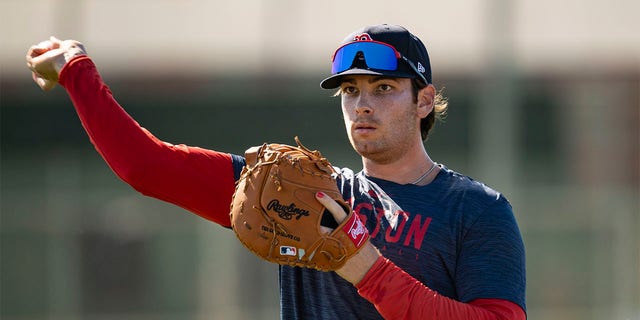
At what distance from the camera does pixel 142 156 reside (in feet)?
10.8

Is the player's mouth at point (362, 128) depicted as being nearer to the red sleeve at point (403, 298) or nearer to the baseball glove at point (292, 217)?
the baseball glove at point (292, 217)

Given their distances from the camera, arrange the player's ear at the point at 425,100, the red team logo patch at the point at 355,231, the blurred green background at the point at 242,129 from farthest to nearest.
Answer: the blurred green background at the point at 242,129, the player's ear at the point at 425,100, the red team logo patch at the point at 355,231

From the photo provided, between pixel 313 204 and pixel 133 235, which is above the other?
pixel 313 204

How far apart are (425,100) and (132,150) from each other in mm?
1040

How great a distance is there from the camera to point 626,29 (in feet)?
45.0

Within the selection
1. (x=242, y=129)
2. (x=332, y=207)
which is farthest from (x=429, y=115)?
(x=242, y=129)

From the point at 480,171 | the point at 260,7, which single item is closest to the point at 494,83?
the point at 480,171

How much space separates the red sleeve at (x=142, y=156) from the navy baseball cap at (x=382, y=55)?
0.53 metres

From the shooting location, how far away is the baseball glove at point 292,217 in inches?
117

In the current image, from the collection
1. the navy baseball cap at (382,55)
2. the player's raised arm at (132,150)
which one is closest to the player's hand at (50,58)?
the player's raised arm at (132,150)

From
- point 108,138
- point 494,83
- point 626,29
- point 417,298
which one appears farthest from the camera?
point 626,29

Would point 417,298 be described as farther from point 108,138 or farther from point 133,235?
point 133,235

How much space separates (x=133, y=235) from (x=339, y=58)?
955 centimetres

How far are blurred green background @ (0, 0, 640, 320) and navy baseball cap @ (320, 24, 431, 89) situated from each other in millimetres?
8601
